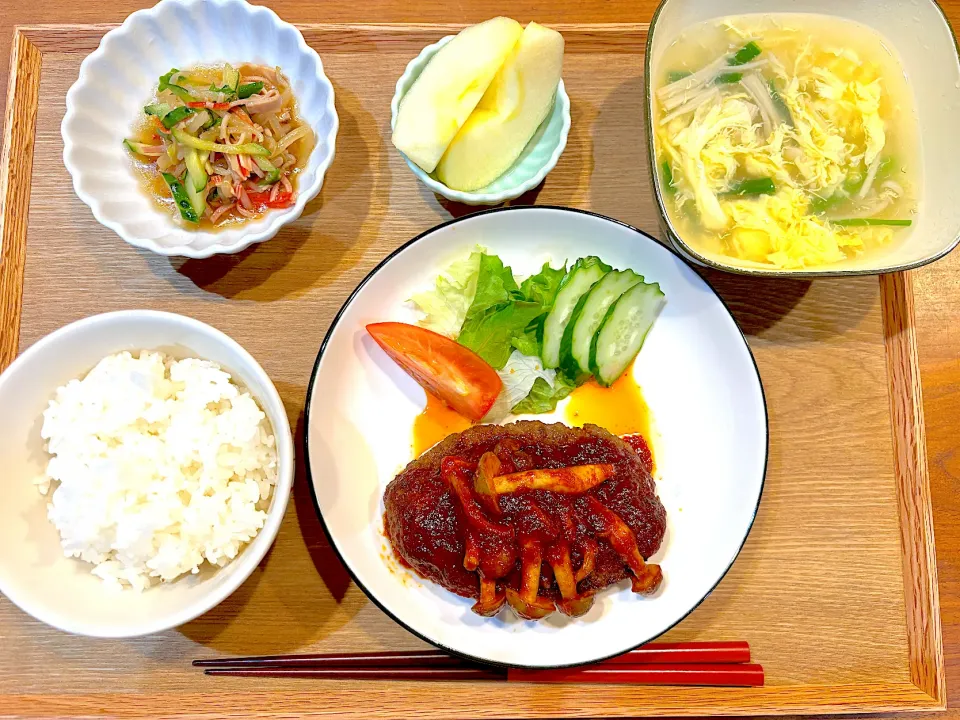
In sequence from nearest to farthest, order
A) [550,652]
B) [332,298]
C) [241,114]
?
[550,652] < [241,114] < [332,298]

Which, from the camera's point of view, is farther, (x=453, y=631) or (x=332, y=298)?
(x=332, y=298)

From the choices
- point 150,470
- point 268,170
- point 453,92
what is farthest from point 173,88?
point 150,470

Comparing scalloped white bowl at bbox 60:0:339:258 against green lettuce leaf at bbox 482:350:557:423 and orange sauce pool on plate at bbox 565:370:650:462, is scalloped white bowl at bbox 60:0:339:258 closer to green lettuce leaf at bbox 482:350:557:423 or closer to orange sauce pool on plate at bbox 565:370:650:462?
green lettuce leaf at bbox 482:350:557:423

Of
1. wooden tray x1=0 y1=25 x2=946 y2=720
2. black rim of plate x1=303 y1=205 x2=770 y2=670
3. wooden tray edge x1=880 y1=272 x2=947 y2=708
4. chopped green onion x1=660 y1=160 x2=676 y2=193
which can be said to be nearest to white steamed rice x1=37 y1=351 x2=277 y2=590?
black rim of plate x1=303 y1=205 x2=770 y2=670

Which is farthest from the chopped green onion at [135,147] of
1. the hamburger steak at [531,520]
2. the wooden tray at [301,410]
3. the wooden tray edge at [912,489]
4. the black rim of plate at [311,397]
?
the wooden tray edge at [912,489]

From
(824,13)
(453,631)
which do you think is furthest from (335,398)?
(824,13)

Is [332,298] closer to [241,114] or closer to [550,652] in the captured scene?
[241,114]

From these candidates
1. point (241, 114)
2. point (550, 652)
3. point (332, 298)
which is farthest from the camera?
point (332, 298)
